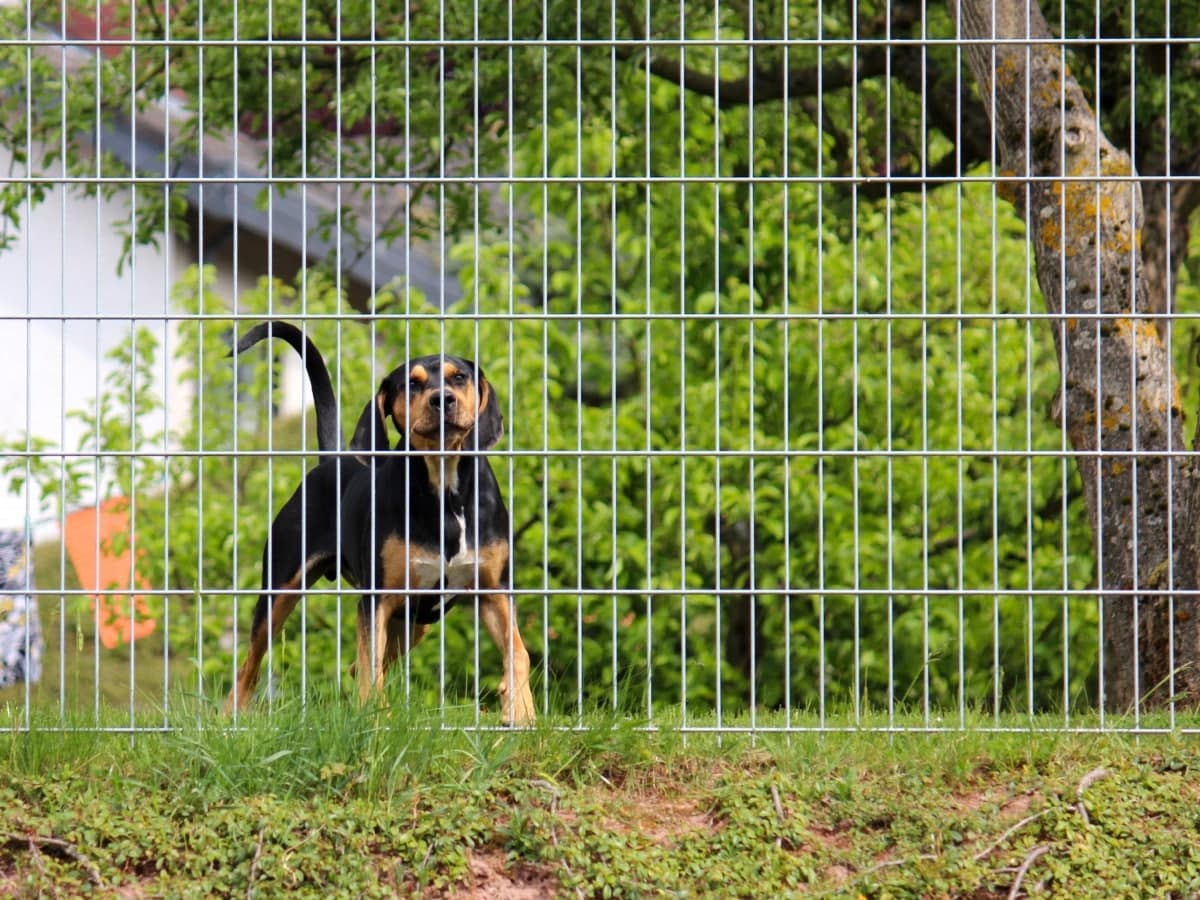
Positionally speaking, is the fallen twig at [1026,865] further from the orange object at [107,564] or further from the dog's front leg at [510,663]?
the orange object at [107,564]

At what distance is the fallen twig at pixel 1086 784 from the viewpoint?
467 centimetres

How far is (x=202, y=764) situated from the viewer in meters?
4.70

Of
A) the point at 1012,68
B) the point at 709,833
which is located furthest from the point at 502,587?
the point at 1012,68

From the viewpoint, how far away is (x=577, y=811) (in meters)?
4.63

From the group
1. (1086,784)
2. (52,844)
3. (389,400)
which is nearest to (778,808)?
(1086,784)

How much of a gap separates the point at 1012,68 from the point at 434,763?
12.3 ft

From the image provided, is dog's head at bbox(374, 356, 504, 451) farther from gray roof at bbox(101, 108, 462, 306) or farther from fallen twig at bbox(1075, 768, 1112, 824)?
gray roof at bbox(101, 108, 462, 306)

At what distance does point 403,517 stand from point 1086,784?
2.72 metres

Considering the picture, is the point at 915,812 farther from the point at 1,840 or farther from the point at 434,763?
the point at 1,840

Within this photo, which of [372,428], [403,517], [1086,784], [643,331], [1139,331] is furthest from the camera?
[643,331]

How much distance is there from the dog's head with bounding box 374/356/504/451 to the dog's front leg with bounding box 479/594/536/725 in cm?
61

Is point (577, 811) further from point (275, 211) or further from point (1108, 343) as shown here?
point (275, 211)

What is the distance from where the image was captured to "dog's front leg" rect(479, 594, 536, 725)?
5242 millimetres

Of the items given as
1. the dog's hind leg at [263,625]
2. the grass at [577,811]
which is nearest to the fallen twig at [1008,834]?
the grass at [577,811]
